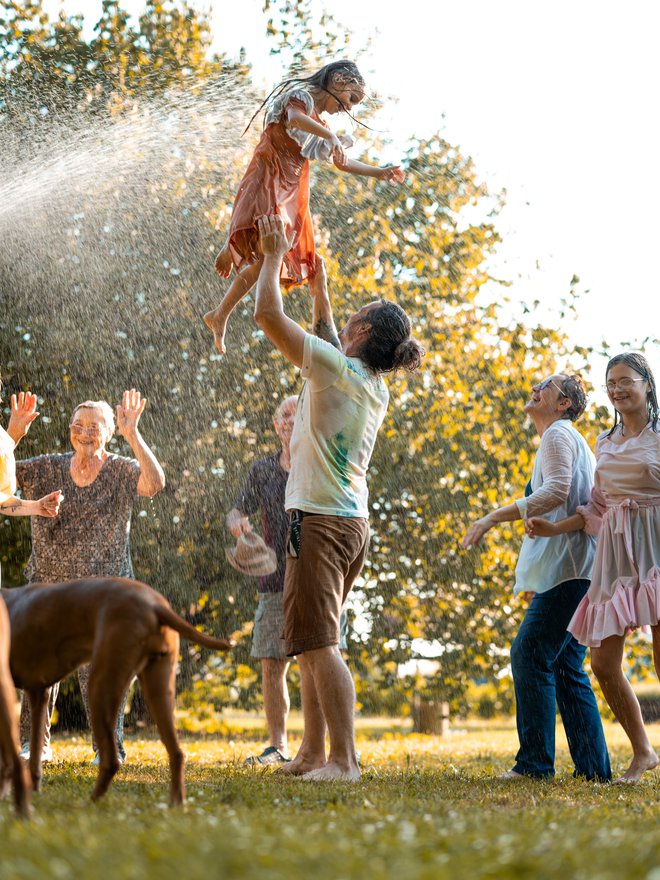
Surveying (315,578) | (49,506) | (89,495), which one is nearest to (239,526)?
(89,495)

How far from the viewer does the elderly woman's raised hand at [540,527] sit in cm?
547

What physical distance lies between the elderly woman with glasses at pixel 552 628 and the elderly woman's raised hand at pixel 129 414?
201 centimetres

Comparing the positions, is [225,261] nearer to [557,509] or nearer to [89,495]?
[89,495]

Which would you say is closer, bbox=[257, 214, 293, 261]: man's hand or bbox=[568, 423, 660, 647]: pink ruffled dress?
bbox=[257, 214, 293, 261]: man's hand

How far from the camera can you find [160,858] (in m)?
2.38

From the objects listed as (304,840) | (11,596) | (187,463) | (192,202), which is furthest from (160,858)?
(192,202)

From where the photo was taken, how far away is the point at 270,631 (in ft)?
21.6

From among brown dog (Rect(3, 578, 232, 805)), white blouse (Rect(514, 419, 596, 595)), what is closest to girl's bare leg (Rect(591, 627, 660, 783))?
white blouse (Rect(514, 419, 596, 595))

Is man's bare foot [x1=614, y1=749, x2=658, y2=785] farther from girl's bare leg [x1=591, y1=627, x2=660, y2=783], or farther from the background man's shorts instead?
the background man's shorts

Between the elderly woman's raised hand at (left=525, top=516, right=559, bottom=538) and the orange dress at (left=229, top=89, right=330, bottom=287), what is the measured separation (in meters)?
1.95

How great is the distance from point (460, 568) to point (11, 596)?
25.8 ft

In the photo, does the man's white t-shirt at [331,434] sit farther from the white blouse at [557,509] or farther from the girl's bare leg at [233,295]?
the white blouse at [557,509]

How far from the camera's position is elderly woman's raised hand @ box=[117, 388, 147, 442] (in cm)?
580

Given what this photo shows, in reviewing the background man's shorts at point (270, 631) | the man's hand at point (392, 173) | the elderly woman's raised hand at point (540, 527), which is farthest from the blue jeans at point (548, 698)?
the man's hand at point (392, 173)
